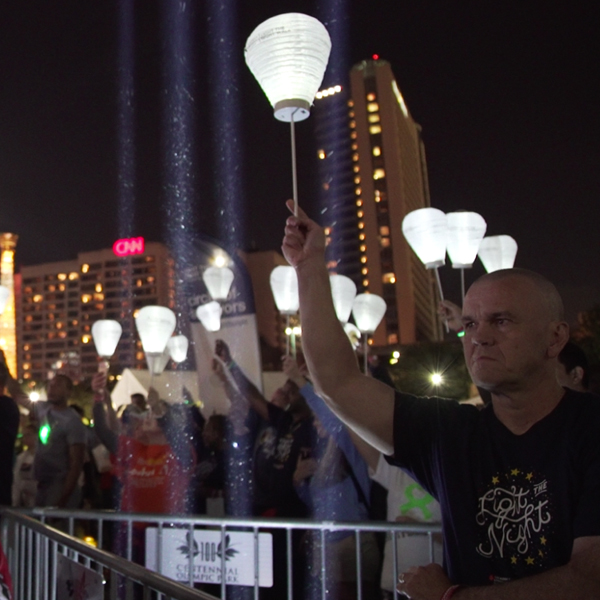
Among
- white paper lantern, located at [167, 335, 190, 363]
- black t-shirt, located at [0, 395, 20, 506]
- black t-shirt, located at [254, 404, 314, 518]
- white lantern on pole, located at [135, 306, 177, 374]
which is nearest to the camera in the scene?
black t-shirt, located at [0, 395, 20, 506]

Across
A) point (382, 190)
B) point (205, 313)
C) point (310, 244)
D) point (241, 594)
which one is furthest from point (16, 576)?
point (382, 190)

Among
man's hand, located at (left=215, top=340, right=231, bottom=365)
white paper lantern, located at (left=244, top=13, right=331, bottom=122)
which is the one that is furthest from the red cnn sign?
white paper lantern, located at (left=244, top=13, right=331, bottom=122)

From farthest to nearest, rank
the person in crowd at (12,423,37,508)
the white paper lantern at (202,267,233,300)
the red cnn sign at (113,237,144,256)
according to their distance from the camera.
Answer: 1. the red cnn sign at (113,237,144,256)
2. the white paper lantern at (202,267,233,300)
3. the person in crowd at (12,423,37,508)

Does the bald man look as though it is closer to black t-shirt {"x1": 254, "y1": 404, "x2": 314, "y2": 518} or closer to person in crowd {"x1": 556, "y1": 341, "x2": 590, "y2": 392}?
person in crowd {"x1": 556, "y1": 341, "x2": 590, "y2": 392}

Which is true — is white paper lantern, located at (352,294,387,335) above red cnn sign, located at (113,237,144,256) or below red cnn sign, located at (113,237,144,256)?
below

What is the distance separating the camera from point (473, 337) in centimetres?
191

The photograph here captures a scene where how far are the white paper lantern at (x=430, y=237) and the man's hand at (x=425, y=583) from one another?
17.6 feet

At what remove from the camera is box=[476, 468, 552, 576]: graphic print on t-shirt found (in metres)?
1.71

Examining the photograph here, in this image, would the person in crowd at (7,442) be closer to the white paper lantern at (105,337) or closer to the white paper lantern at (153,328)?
the white paper lantern at (153,328)

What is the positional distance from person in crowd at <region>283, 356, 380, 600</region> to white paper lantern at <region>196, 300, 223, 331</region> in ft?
12.4

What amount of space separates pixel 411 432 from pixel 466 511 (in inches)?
10.5

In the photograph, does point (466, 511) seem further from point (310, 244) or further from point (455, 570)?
point (310, 244)

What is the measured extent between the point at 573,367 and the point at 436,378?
42502 mm

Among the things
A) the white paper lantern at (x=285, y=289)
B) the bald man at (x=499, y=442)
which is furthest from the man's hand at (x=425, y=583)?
the white paper lantern at (x=285, y=289)
